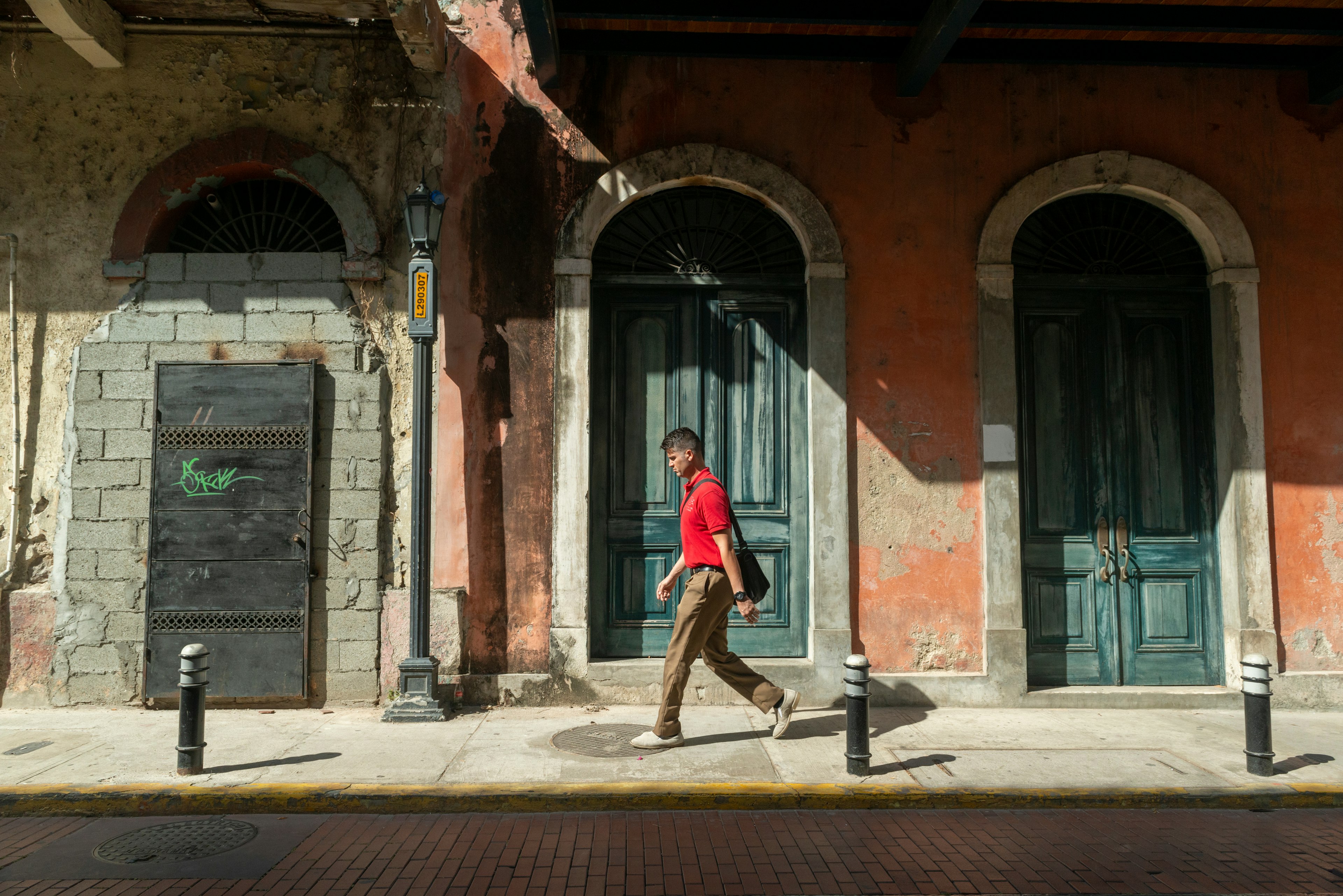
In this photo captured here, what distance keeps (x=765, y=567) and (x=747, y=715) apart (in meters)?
1.27

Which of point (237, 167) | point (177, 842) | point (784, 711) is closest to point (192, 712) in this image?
point (177, 842)

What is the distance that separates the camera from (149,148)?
22.7 feet

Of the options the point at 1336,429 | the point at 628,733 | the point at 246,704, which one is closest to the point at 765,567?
the point at 628,733

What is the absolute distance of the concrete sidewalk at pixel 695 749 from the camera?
16.1 feet

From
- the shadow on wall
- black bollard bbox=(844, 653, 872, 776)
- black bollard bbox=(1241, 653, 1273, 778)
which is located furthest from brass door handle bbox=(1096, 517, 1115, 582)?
the shadow on wall

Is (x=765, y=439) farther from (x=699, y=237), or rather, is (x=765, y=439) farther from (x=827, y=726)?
(x=827, y=726)

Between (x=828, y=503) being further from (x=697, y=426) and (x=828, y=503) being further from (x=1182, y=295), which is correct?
(x=1182, y=295)

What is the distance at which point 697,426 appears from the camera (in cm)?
713

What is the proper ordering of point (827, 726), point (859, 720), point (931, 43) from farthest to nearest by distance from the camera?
point (931, 43) → point (827, 726) → point (859, 720)

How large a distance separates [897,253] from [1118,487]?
9.17 ft

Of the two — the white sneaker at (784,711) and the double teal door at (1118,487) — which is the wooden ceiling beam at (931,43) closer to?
the double teal door at (1118,487)

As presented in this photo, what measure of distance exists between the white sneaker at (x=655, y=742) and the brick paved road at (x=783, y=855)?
871mm

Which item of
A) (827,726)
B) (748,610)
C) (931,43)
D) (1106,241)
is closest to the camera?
(748,610)

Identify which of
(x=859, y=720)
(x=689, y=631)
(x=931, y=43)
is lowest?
(x=859, y=720)
